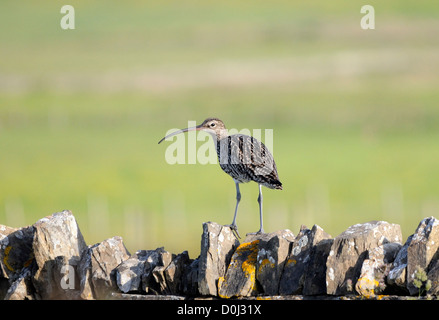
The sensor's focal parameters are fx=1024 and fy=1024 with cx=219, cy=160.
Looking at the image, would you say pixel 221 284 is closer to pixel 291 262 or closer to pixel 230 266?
pixel 230 266

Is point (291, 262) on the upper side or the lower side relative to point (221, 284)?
upper

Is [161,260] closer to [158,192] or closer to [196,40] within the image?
[158,192]

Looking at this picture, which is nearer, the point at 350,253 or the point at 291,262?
the point at 350,253

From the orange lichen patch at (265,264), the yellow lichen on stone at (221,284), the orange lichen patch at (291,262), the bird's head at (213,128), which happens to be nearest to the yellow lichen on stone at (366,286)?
the orange lichen patch at (291,262)

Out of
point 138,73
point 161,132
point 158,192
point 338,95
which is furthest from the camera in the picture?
point 138,73

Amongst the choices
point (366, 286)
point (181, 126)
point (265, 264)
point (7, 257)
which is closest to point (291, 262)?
point (265, 264)

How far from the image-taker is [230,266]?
12.9 metres

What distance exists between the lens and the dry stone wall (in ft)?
39.2

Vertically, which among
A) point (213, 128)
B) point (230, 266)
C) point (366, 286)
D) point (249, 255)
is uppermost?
point (213, 128)

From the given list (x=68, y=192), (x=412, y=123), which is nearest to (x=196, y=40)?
(x=412, y=123)

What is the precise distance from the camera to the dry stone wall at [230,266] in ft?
39.2

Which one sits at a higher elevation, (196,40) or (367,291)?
(196,40)

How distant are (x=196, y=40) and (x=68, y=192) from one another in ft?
327

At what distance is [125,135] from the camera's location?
→ 10544 cm
